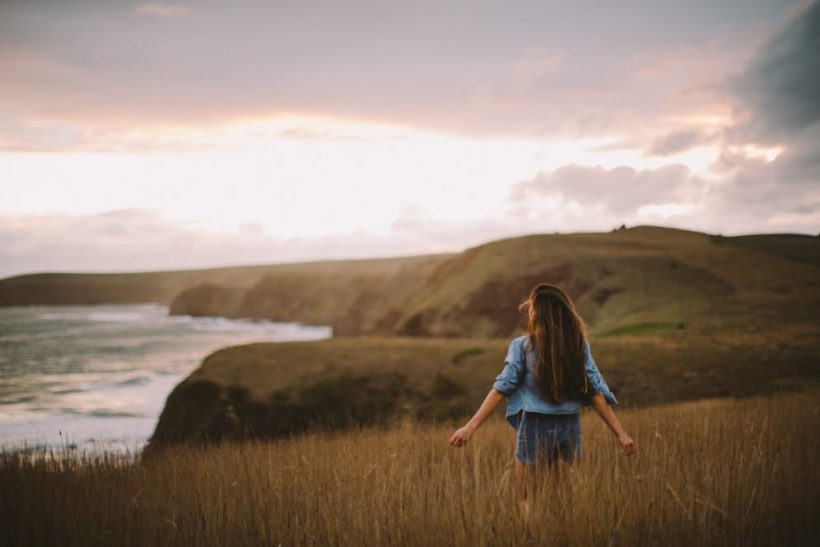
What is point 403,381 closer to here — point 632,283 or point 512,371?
point 512,371

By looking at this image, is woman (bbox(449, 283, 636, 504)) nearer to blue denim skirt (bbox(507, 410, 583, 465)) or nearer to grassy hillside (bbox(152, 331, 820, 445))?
blue denim skirt (bbox(507, 410, 583, 465))

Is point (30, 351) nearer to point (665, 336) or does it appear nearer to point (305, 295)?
point (665, 336)

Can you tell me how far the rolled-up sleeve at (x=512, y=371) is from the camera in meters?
5.44

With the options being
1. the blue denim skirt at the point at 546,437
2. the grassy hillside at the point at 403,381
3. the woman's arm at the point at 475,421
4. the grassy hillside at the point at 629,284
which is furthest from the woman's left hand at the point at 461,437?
the grassy hillside at the point at 629,284

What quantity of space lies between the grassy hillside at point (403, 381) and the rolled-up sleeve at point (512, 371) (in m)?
9.66

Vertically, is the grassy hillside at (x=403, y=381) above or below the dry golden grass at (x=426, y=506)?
below

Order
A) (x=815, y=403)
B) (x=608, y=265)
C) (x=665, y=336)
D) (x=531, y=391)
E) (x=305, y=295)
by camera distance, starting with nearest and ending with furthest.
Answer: (x=531, y=391), (x=815, y=403), (x=665, y=336), (x=608, y=265), (x=305, y=295)

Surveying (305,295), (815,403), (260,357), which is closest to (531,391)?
(815,403)

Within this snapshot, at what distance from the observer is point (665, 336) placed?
20016 mm

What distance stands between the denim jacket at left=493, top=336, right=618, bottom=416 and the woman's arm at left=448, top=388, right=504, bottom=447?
0.38ft

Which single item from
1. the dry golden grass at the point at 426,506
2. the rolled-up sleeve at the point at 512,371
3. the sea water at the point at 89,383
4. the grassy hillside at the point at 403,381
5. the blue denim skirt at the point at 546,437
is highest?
the rolled-up sleeve at the point at 512,371

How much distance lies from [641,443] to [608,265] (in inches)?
988

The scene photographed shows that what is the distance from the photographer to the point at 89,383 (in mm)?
27938

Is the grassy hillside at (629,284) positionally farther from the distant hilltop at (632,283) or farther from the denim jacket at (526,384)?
the denim jacket at (526,384)
